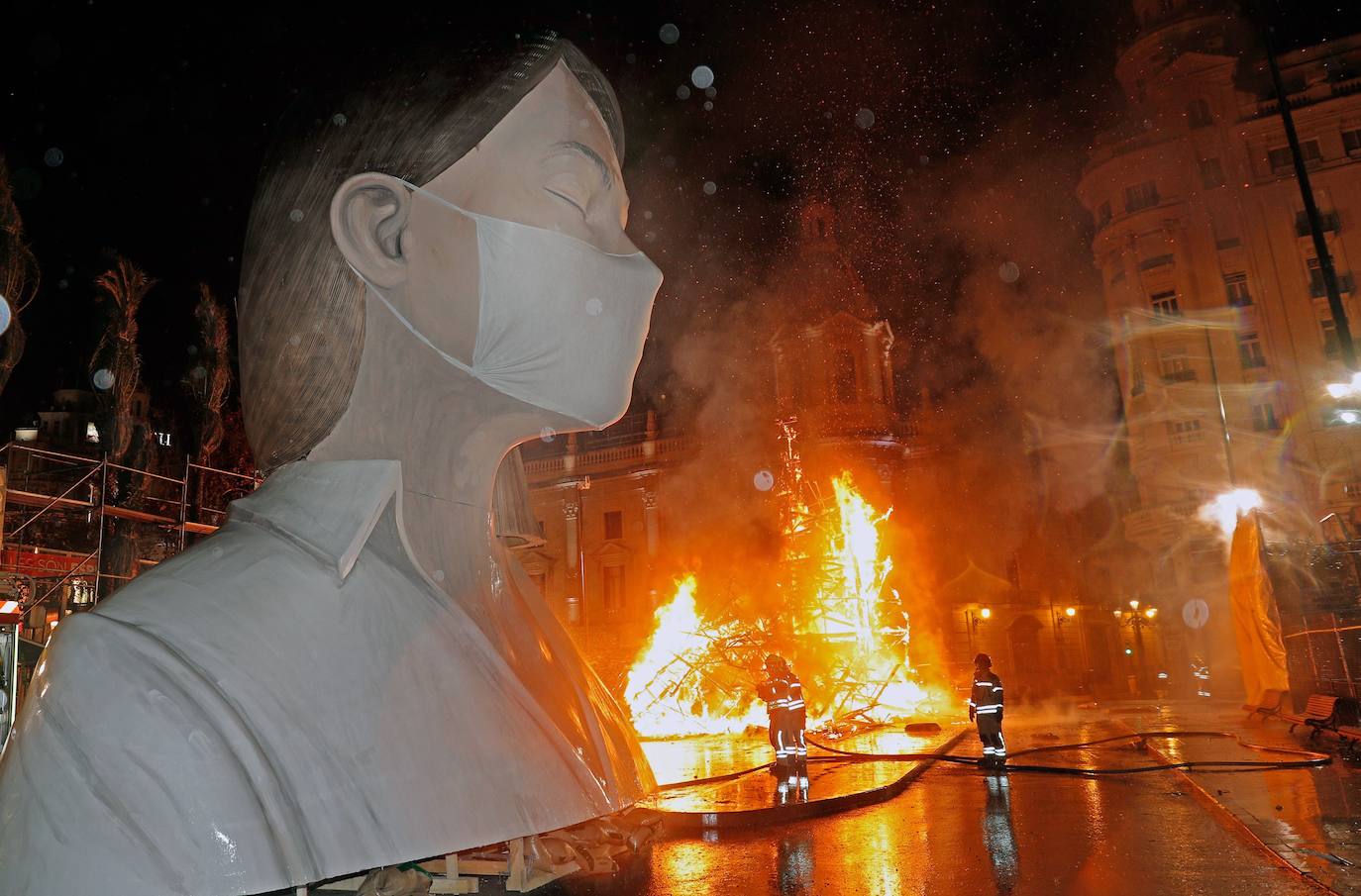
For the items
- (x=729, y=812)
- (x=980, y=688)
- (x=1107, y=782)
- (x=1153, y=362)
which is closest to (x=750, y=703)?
(x=980, y=688)

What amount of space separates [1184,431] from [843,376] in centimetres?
1314

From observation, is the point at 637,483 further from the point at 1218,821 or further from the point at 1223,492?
the point at 1218,821

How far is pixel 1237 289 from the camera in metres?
34.3

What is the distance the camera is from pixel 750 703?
21797 millimetres

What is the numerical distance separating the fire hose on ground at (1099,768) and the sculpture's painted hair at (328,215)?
34.5 ft

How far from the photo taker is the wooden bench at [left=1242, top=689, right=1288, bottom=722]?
18583mm

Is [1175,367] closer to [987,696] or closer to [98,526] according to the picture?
[987,696]

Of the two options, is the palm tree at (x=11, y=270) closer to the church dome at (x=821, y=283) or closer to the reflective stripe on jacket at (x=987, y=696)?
the reflective stripe on jacket at (x=987, y=696)

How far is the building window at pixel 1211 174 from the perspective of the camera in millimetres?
35000

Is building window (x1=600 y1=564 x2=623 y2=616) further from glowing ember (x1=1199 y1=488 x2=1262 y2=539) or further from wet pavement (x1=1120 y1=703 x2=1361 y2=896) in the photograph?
wet pavement (x1=1120 y1=703 x2=1361 y2=896)

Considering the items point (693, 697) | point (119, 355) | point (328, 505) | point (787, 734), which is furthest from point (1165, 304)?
point (328, 505)

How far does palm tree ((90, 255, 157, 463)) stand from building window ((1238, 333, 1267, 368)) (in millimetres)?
35430

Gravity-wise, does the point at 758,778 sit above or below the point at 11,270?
below

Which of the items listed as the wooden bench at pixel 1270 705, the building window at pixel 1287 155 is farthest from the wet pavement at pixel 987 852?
the building window at pixel 1287 155
